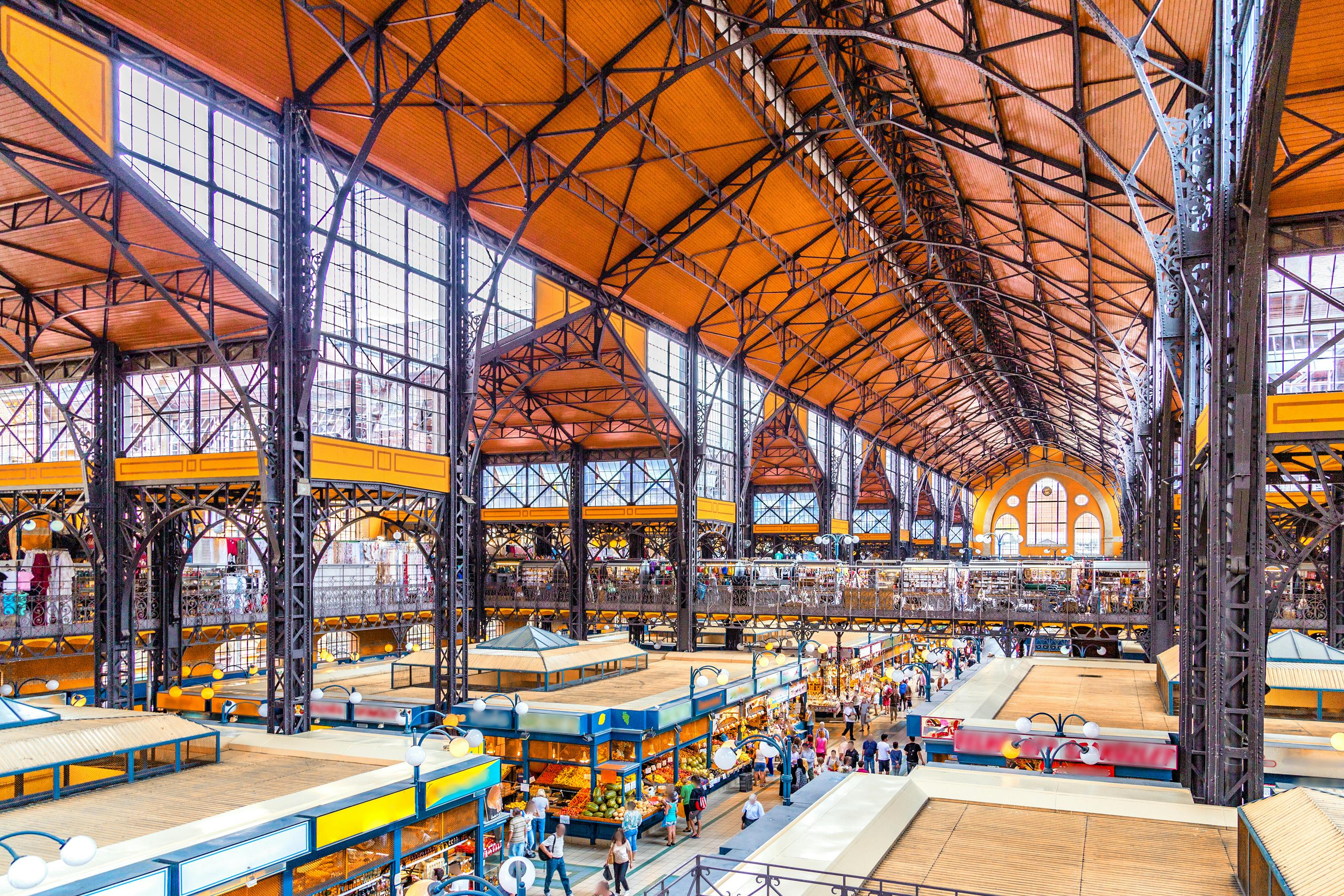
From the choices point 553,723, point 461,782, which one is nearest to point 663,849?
point 553,723

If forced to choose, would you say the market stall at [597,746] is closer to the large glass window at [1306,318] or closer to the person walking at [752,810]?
the person walking at [752,810]

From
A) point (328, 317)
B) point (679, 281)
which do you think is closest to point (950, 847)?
point (328, 317)

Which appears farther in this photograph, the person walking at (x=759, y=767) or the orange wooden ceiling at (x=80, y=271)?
the person walking at (x=759, y=767)

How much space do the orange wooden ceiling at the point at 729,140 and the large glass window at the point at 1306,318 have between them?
3932 mm

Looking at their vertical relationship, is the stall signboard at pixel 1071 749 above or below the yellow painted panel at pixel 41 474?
below

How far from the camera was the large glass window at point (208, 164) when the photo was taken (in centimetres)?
1792

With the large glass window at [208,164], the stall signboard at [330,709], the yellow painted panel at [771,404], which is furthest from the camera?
the yellow painted panel at [771,404]

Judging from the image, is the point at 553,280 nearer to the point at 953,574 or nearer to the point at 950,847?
the point at 953,574

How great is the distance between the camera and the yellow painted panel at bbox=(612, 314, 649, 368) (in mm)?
33625

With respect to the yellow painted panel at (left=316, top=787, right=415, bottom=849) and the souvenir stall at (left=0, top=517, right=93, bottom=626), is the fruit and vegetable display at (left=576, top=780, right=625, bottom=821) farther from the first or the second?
the souvenir stall at (left=0, top=517, right=93, bottom=626)

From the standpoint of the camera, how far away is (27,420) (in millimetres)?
29844

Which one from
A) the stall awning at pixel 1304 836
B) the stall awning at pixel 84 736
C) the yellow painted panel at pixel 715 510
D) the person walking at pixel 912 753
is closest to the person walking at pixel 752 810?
the person walking at pixel 912 753

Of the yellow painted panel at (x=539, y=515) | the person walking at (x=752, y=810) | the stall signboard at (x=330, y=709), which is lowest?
the person walking at (x=752, y=810)

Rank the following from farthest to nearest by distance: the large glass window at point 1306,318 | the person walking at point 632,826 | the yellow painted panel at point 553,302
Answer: the yellow painted panel at point 553,302, the person walking at point 632,826, the large glass window at point 1306,318
